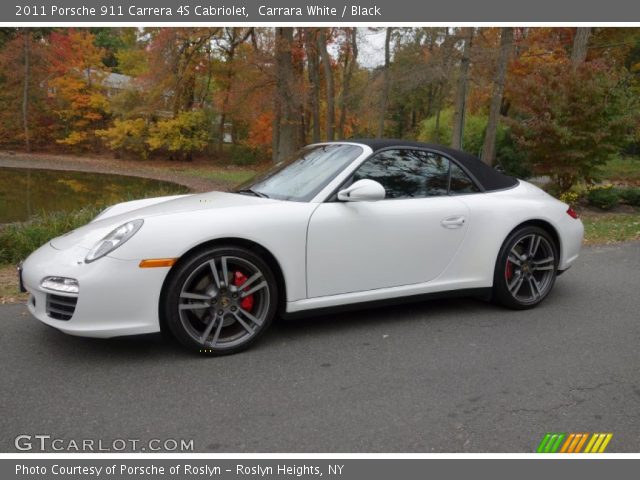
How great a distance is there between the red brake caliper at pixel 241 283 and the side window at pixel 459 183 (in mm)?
1873

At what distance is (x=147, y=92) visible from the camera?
31.5 metres

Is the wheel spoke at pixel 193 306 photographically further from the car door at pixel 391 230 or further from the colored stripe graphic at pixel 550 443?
the colored stripe graphic at pixel 550 443

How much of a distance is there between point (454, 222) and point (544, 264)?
3.61 ft

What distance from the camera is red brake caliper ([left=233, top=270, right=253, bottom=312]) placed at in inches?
147

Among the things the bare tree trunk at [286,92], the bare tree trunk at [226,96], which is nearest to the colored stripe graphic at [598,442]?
the bare tree trunk at [286,92]

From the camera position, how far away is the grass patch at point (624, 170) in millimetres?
23719

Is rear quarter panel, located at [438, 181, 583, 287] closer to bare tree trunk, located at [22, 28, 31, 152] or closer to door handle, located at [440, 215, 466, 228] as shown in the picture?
door handle, located at [440, 215, 466, 228]

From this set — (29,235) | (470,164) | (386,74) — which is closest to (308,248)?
(470,164)

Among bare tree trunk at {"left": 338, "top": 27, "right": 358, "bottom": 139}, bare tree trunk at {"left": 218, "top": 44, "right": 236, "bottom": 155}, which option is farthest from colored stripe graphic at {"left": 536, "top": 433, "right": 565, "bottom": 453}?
bare tree trunk at {"left": 218, "top": 44, "right": 236, "bottom": 155}

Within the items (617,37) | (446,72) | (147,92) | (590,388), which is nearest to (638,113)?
(446,72)

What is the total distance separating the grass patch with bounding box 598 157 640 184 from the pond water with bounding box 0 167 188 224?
17.3m

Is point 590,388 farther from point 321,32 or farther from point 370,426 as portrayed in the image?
point 321,32

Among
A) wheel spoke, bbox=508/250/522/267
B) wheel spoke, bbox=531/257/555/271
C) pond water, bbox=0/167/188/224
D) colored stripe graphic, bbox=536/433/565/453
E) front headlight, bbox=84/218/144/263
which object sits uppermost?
front headlight, bbox=84/218/144/263

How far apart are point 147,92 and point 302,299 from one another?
99.6ft
